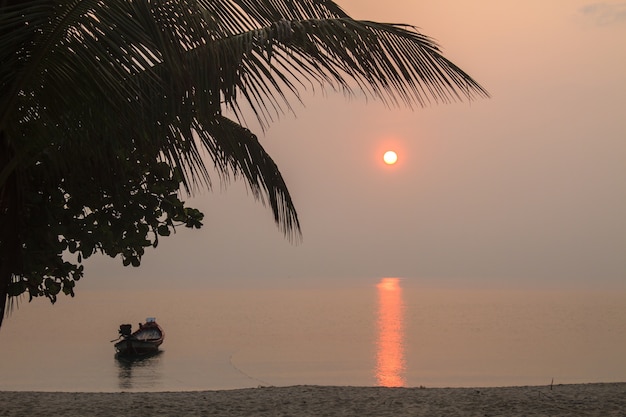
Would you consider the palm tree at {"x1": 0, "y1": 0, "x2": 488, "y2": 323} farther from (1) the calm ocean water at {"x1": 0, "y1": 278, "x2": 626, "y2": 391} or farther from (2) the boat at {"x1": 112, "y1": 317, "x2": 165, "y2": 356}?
(2) the boat at {"x1": 112, "y1": 317, "x2": 165, "y2": 356}

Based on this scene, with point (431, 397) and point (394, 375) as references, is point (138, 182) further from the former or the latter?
point (394, 375)

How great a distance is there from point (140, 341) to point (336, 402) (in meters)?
35.0

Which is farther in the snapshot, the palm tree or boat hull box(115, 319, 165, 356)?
boat hull box(115, 319, 165, 356)

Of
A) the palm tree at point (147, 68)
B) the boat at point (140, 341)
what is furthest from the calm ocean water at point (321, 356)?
the palm tree at point (147, 68)

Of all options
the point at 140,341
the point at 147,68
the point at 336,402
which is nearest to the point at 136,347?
the point at 140,341

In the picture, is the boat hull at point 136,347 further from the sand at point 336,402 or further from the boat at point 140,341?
the sand at point 336,402

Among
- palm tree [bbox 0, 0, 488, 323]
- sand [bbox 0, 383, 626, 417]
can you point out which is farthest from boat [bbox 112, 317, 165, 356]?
palm tree [bbox 0, 0, 488, 323]

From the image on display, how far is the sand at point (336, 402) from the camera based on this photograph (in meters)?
8.89

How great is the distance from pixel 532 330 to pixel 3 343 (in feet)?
156

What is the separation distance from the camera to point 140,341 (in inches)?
1690

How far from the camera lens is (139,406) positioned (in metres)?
9.49

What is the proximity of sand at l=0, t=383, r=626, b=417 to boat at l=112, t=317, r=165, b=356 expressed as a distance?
31901 mm

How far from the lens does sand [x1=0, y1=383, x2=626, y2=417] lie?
889cm

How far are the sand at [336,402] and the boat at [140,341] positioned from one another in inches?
1256
